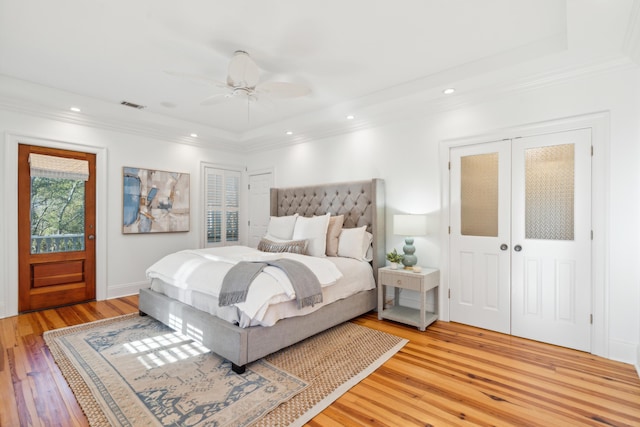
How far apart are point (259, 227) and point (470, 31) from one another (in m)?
4.38

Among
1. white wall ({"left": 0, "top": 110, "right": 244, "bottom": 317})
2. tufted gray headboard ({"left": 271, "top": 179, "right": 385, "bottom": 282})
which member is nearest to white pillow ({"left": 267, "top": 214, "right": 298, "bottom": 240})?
tufted gray headboard ({"left": 271, "top": 179, "right": 385, "bottom": 282})

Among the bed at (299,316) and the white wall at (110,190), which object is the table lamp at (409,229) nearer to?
the bed at (299,316)

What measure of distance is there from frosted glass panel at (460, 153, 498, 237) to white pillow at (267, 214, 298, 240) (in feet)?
7.14

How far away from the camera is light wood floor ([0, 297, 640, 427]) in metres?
1.87

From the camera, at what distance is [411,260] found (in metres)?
3.54

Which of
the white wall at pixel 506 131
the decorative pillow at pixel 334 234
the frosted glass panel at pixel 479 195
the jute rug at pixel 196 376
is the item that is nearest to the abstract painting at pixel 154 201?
the jute rug at pixel 196 376

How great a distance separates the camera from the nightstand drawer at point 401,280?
10.8 feet

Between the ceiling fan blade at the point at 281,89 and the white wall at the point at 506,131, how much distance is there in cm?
148

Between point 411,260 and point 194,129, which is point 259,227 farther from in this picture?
point 411,260

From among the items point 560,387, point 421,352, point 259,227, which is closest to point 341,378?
point 421,352

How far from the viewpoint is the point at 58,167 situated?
3945mm

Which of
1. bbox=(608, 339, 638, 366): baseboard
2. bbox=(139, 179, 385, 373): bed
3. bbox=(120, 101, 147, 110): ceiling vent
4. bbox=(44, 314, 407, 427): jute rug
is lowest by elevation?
bbox=(44, 314, 407, 427): jute rug

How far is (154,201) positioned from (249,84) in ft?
9.72

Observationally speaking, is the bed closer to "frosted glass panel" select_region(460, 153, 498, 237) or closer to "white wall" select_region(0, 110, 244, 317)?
"frosted glass panel" select_region(460, 153, 498, 237)
